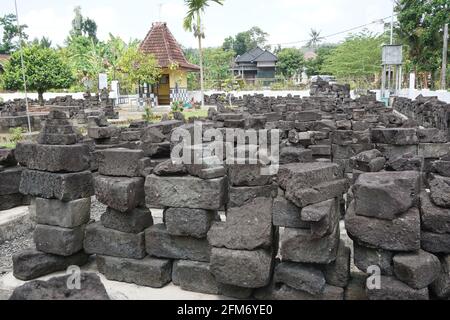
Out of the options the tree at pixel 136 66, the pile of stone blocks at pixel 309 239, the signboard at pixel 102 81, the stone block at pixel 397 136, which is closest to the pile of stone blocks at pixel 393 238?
the pile of stone blocks at pixel 309 239

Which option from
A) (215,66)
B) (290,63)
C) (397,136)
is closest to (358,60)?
(290,63)

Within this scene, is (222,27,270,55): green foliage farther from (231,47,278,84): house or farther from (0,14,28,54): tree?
(0,14,28,54): tree

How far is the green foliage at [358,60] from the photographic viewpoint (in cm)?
4953

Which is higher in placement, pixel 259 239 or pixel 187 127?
pixel 187 127

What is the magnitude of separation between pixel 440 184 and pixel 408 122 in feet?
21.4

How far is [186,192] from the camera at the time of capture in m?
5.00

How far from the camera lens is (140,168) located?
5324 millimetres

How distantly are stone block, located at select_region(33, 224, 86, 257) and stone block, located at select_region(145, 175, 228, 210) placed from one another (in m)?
1.22

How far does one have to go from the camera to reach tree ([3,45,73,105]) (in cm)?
2403

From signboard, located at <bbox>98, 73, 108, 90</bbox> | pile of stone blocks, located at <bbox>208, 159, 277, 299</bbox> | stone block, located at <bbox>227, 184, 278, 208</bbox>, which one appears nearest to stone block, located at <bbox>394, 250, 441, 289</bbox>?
pile of stone blocks, located at <bbox>208, 159, 277, 299</bbox>

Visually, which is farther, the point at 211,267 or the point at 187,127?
the point at 187,127
